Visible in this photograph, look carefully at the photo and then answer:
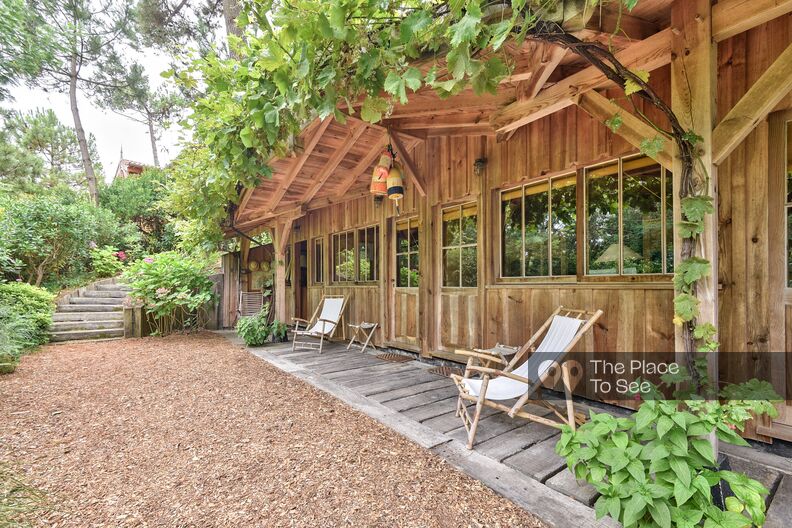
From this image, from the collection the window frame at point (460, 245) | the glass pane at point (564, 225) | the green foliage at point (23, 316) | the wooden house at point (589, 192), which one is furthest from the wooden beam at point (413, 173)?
the green foliage at point (23, 316)

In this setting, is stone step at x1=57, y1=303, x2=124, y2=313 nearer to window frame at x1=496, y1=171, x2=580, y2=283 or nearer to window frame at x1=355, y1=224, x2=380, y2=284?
window frame at x1=355, y1=224, x2=380, y2=284

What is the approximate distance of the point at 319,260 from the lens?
695cm

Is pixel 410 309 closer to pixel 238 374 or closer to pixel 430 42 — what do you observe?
pixel 238 374

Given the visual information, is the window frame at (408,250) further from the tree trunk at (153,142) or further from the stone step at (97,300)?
the tree trunk at (153,142)

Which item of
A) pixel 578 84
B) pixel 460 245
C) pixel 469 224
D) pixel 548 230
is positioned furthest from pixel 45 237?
pixel 578 84

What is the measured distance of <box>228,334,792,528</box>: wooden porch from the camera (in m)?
1.56

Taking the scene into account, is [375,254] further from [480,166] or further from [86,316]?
[86,316]

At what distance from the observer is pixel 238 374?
3.93m

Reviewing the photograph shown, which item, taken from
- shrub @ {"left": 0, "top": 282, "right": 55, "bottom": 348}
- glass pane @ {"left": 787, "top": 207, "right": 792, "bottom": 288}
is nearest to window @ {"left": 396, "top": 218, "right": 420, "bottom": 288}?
glass pane @ {"left": 787, "top": 207, "right": 792, "bottom": 288}

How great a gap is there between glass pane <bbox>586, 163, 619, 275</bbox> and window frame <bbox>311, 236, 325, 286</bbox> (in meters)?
4.92

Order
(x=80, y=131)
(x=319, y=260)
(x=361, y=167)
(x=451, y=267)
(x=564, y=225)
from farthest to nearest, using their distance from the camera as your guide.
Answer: (x=80, y=131) → (x=319, y=260) → (x=361, y=167) → (x=451, y=267) → (x=564, y=225)

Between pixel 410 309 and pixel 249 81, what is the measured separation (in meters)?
3.30

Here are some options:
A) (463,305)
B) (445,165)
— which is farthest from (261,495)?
(445,165)

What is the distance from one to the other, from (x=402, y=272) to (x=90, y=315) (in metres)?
6.65
